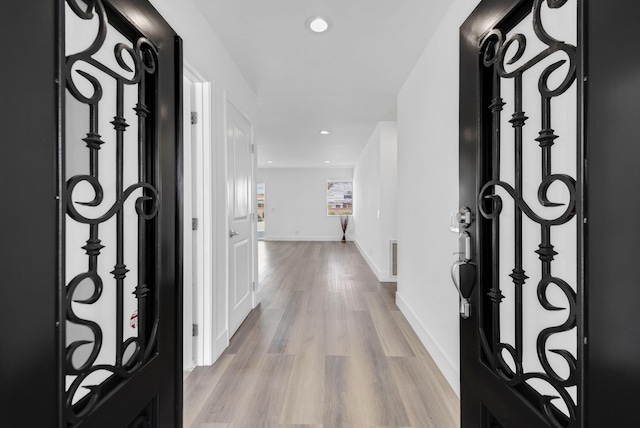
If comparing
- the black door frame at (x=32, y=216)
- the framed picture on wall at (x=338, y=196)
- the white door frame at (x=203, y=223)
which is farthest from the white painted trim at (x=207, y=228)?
the framed picture on wall at (x=338, y=196)

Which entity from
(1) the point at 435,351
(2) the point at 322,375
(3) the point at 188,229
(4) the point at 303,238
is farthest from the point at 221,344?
(4) the point at 303,238

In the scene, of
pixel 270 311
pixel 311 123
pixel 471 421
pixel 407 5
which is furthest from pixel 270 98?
pixel 471 421

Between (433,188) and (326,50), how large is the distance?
4.40ft

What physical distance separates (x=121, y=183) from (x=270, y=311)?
8.90 feet

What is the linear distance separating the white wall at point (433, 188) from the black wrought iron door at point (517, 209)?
80 cm

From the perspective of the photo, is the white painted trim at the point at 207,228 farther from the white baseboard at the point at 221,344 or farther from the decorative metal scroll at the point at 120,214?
the decorative metal scroll at the point at 120,214

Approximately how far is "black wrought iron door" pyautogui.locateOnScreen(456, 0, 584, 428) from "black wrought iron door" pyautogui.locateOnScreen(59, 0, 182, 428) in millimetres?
979

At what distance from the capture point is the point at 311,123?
4734 mm

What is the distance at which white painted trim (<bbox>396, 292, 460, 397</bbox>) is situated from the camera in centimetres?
192

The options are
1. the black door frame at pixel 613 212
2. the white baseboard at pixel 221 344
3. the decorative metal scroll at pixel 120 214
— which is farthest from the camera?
the white baseboard at pixel 221 344

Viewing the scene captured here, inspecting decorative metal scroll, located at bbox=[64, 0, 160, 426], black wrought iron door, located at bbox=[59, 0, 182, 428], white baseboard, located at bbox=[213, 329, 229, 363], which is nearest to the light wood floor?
white baseboard, located at bbox=[213, 329, 229, 363]

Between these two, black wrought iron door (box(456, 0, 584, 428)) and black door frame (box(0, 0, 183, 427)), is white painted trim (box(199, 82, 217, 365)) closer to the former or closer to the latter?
black door frame (box(0, 0, 183, 427))

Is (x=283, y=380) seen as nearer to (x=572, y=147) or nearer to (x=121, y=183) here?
(x=121, y=183)

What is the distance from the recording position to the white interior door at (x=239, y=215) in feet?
8.76
